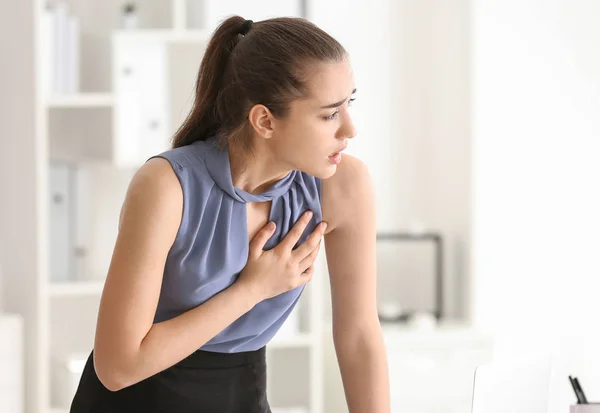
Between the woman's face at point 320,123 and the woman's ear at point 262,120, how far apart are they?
1 centimetres

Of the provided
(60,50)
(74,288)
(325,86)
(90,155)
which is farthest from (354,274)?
(90,155)

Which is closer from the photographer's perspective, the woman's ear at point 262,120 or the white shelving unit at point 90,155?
the woman's ear at point 262,120

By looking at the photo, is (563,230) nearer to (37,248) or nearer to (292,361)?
(292,361)

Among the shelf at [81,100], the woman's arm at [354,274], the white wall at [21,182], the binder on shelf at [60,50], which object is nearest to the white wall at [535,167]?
the shelf at [81,100]

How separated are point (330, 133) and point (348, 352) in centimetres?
40

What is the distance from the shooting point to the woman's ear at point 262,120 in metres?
1.40

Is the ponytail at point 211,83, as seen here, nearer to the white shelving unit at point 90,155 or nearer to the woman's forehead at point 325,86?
the woman's forehead at point 325,86

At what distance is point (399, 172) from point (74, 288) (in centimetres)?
151

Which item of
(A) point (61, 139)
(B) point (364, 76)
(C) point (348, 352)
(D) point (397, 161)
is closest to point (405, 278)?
(D) point (397, 161)

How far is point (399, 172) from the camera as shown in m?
3.96

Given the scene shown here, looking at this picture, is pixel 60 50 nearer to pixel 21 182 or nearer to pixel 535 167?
pixel 21 182

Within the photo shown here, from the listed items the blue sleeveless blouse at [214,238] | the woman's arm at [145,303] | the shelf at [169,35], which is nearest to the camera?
the woman's arm at [145,303]

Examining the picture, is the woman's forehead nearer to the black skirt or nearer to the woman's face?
the woman's face

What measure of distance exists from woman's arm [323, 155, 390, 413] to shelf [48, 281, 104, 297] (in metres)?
1.81
